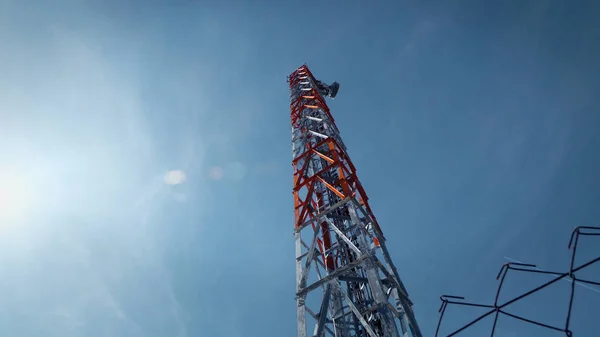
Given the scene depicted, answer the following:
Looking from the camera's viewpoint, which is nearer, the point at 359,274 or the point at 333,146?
the point at 359,274

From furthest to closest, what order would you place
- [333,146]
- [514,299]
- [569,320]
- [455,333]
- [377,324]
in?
1. [333,146]
2. [377,324]
3. [455,333]
4. [514,299]
5. [569,320]

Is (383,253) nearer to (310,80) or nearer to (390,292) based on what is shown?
(390,292)

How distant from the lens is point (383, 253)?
1085cm

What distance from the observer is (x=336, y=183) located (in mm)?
15562

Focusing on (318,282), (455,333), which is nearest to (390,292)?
(318,282)

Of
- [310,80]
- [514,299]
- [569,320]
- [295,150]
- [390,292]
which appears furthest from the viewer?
[310,80]

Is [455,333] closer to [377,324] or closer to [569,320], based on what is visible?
[569,320]

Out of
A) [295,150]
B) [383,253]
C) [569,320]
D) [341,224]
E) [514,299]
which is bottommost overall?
[569,320]

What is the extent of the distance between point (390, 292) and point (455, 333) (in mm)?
4151

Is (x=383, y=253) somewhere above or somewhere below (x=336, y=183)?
below

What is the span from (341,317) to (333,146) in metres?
7.66

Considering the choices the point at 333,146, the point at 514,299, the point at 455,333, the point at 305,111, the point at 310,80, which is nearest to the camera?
the point at 514,299

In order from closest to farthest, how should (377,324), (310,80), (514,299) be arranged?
(514,299), (377,324), (310,80)

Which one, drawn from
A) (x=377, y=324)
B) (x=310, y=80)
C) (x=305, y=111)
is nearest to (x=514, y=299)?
(x=377, y=324)
